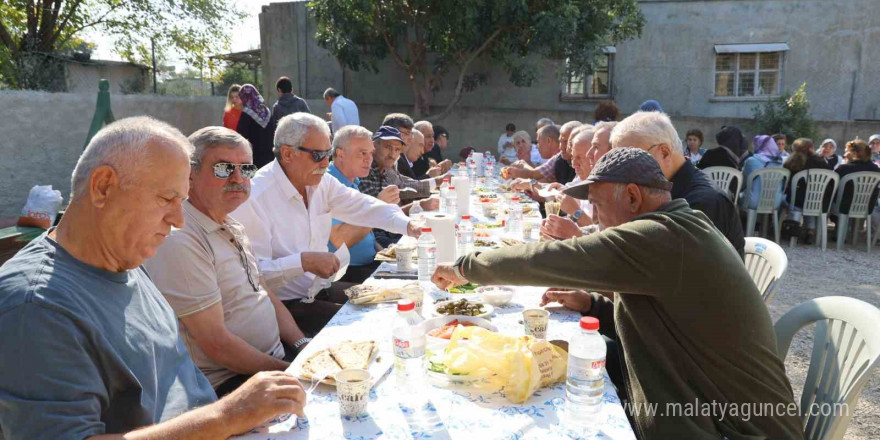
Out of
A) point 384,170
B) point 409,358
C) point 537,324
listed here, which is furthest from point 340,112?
point 409,358

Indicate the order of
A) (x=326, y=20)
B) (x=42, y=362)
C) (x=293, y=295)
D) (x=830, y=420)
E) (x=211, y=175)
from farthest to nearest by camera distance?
1. (x=326, y=20)
2. (x=293, y=295)
3. (x=211, y=175)
4. (x=830, y=420)
5. (x=42, y=362)

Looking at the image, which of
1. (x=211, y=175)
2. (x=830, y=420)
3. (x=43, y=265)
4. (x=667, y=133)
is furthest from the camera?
(x=667, y=133)

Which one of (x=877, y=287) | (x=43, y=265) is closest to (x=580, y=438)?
(x=43, y=265)

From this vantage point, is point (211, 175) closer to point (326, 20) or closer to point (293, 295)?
point (293, 295)

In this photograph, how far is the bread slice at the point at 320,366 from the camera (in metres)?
1.78

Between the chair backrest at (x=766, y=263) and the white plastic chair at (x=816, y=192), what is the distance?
5.87 meters

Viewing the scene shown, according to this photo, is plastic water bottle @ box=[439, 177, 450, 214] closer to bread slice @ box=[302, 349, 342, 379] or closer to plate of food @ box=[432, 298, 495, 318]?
plate of food @ box=[432, 298, 495, 318]

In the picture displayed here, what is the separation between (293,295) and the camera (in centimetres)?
335

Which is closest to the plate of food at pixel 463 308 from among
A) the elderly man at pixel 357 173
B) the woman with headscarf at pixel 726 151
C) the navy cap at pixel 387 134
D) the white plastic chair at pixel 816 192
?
the elderly man at pixel 357 173

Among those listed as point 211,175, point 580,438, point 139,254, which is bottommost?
point 580,438

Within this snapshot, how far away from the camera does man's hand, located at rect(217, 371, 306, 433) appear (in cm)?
145

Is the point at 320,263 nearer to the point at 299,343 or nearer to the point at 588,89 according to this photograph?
the point at 299,343

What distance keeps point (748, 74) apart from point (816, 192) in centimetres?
917

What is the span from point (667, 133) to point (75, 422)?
2783 mm
